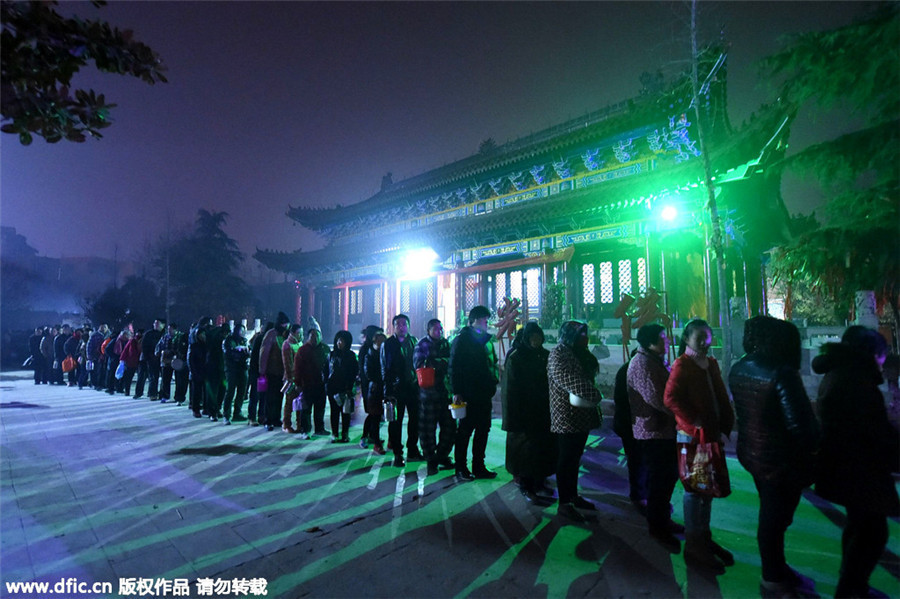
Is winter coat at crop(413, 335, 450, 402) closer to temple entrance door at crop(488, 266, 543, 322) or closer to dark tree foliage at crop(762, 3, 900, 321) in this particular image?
dark tree foliage at crop(762, 3, 900, 321)

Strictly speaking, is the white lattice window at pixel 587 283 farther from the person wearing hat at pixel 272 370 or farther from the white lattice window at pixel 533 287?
the person wearing hat at pixel 272 370

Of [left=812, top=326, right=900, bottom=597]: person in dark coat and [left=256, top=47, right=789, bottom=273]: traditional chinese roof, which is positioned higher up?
[left=256, top=47, right=789, bottom=273]: traditional chinese roof

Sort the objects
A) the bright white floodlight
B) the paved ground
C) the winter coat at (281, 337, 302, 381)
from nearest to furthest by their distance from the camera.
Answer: the paved ground < the winter coat at (281, 337, 302, 381) < the bright white floodlight

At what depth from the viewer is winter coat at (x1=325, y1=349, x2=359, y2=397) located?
234 inches

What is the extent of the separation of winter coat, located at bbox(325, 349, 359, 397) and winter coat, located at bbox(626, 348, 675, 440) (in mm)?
3969

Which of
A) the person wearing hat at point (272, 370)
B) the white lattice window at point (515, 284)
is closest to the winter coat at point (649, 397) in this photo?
the person wearing hat at point (272, 370)

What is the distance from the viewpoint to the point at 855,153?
3.66 meters

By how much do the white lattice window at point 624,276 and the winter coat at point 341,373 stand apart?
10233mm

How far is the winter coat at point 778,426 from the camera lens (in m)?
2.27

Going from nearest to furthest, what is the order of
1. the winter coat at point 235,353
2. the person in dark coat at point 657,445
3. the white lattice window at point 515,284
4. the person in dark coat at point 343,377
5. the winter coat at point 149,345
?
1. the person in dark coat at point 657,445
2. the person in dark coat at point 343,377
3. the winter coat at point 235,353
4. the winter coat at point 149,345
5. the white lattice window at point 515,284

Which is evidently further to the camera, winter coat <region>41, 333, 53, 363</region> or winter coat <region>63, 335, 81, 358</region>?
winter coat <region>41, 333, 53, 363</region>

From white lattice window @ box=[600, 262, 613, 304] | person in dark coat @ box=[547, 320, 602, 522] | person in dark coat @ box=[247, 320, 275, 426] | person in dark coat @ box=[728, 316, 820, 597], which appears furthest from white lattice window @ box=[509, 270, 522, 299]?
person in dark coat @ box=[728, 316, 820, 597]

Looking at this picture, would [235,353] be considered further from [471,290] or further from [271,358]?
[471,290]

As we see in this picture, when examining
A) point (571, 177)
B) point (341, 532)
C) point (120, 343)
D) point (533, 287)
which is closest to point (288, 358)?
point (341, 532)
